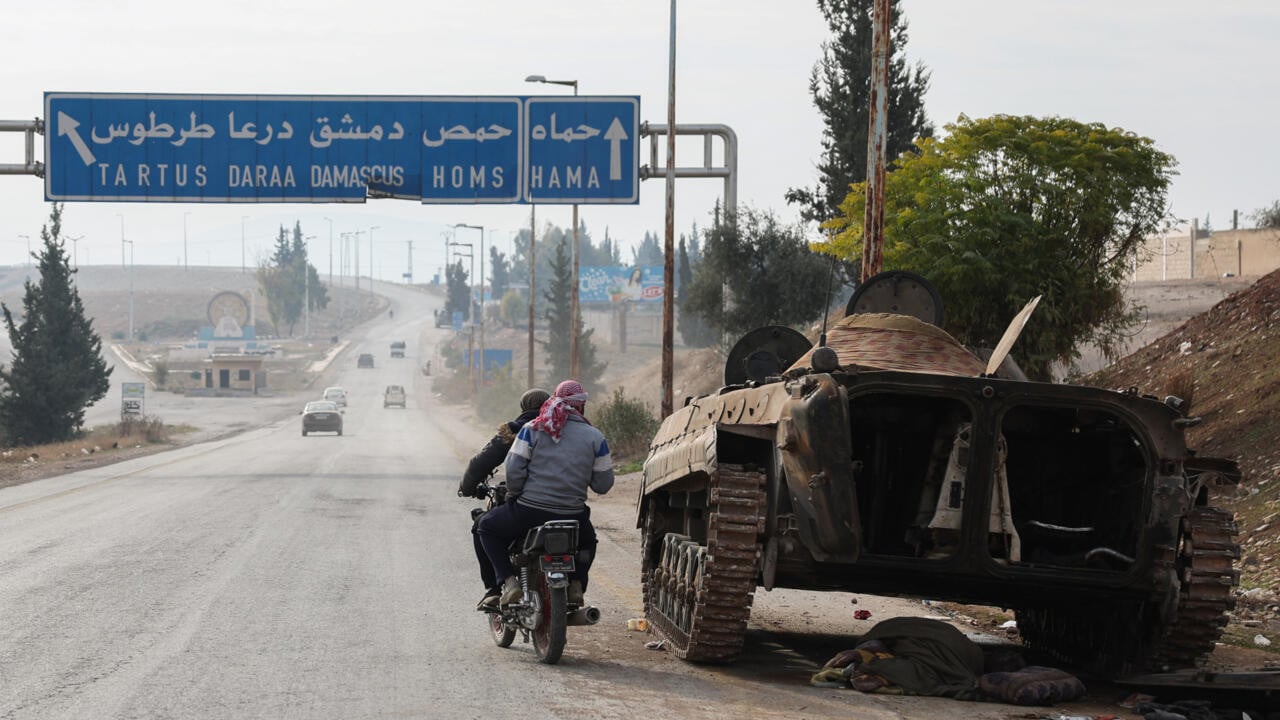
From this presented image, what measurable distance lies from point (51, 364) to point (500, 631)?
57.8 meters

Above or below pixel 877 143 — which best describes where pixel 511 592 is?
below

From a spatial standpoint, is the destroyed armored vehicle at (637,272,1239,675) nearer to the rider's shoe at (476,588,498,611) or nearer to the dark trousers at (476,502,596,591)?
the dark trousers at (476,502,596,591)

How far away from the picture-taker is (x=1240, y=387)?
2248 cm

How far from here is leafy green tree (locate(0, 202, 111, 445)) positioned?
62.2 metres

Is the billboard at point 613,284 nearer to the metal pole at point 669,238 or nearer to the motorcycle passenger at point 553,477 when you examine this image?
the metal pole at point 669,238

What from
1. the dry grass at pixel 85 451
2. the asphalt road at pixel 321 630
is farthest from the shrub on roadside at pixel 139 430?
the asphalt road at pixel 321 630

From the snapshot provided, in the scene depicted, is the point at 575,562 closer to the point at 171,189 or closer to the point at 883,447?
the point at 883,447

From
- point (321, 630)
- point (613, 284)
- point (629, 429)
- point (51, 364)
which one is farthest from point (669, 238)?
point (613, 284)

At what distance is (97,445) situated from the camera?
51.7 m

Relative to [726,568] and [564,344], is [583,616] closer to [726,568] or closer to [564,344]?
[726,568]

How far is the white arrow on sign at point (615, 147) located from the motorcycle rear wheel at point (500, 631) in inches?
801

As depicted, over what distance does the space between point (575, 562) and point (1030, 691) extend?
285 cm

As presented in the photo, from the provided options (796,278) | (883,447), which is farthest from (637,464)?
(883,447)

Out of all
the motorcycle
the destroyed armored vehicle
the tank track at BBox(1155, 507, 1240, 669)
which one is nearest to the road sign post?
the motorcycle
